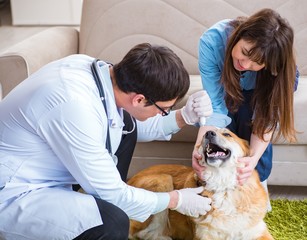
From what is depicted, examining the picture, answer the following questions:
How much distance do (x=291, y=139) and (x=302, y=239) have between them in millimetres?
421

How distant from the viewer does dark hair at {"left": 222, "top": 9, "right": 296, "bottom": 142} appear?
74.2 inches

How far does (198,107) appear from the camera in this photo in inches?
81.2

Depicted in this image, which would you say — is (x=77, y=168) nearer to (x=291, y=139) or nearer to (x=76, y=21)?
(x=291, y=139)

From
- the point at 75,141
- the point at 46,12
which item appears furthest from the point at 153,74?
the point at 46,12

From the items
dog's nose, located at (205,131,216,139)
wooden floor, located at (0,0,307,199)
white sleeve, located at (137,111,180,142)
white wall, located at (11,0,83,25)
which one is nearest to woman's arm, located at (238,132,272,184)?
dog's nose, located at (205,131,216,139)

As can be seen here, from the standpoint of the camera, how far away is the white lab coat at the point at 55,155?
5.41ft

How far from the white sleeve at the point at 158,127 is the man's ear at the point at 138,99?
47 cm

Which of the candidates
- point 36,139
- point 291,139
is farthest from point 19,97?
point 291,139

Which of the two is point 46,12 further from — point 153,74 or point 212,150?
point 153,74

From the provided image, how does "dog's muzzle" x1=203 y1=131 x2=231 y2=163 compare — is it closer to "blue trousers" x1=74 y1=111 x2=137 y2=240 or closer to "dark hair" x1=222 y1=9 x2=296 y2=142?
"dark hair" x1=222 y1=9 x2=296 y2=142

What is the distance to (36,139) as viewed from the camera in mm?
1720

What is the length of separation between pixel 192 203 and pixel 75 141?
1.79 feet

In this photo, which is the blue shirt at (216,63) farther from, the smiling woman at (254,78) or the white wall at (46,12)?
the white wall at (46,12)

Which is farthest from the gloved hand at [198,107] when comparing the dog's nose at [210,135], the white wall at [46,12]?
the white wall at [46,12]
